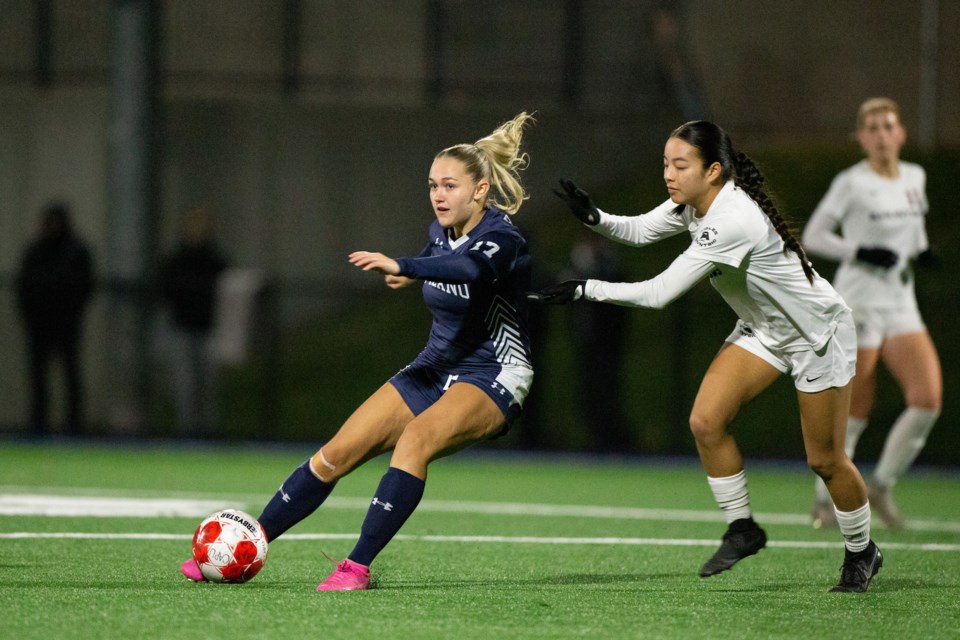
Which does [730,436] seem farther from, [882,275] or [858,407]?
[882,275]

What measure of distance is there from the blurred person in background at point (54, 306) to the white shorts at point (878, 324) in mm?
9043

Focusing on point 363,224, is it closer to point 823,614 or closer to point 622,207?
point 622,207

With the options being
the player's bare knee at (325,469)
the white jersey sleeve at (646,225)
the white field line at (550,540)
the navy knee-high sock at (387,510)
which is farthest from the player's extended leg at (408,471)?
the white field line at (550,540)

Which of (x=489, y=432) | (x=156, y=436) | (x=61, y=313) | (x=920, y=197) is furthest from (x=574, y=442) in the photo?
(x=489, y=432)

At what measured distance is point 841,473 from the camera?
20.5 feet

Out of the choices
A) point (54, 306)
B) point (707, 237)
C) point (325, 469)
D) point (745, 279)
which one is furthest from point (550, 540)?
point (54, 306)

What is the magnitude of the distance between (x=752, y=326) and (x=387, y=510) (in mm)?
1743

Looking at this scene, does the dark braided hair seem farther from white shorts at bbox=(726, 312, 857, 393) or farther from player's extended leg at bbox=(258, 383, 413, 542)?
player's extended leg at bbox=(258, 383, 413, 542)

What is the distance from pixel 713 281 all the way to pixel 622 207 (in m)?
14.9

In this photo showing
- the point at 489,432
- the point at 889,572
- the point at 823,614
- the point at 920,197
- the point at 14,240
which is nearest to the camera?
the point at 823,614

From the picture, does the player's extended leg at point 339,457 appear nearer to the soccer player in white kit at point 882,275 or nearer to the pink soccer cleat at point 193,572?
the pink soccer cleat at point 193,572

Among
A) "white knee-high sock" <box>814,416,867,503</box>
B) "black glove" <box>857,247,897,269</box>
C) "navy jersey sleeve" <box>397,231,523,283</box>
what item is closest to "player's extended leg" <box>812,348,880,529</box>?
"white knee-high sock" <box>814,416,867,503</box>

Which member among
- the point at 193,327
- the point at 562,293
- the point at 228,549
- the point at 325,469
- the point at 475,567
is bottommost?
the point at 193,327

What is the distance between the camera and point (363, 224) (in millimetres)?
19609
